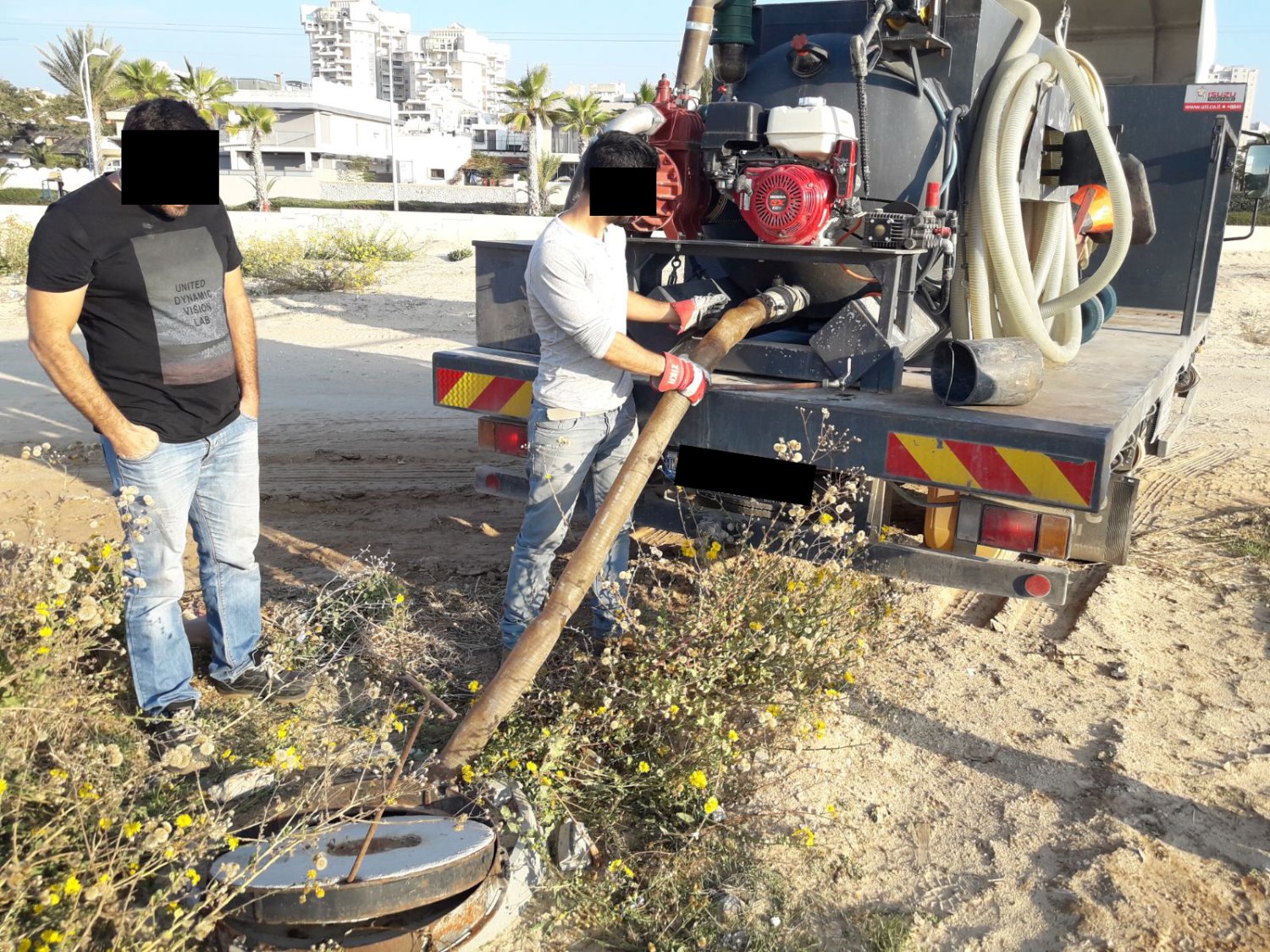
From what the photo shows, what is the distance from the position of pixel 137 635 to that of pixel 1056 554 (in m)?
3.07

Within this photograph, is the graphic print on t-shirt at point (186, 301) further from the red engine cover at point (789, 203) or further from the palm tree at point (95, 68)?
the palm tree at point (95, 68)

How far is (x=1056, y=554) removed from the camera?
11.6ft

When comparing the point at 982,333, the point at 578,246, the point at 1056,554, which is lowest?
the point at 1056,554

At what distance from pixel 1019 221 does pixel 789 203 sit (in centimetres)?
98

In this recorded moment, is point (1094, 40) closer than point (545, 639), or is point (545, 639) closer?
point (545, 639)

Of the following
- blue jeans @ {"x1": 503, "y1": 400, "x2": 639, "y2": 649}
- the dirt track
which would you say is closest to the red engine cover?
blue jeans @ {"x1": 503, "y1": 400, "x2": 639, "y2": 649}

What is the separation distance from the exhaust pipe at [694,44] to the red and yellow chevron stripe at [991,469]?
6.01ft

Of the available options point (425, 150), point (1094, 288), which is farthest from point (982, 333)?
point (425, 150)

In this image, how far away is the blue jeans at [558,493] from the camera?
3650 millimetres

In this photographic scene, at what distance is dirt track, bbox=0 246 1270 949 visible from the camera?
2865 millimetres

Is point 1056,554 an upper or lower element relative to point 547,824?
upper

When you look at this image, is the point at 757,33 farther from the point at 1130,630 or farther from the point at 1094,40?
the point at 1094,40

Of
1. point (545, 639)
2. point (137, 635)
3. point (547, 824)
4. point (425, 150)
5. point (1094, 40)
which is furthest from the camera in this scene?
point (425, 150)

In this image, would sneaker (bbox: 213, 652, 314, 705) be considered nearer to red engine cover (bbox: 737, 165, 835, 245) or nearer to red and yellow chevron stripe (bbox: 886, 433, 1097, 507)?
red and yellow chevron stripe (bbox: 886, 433, 1097, 507)
